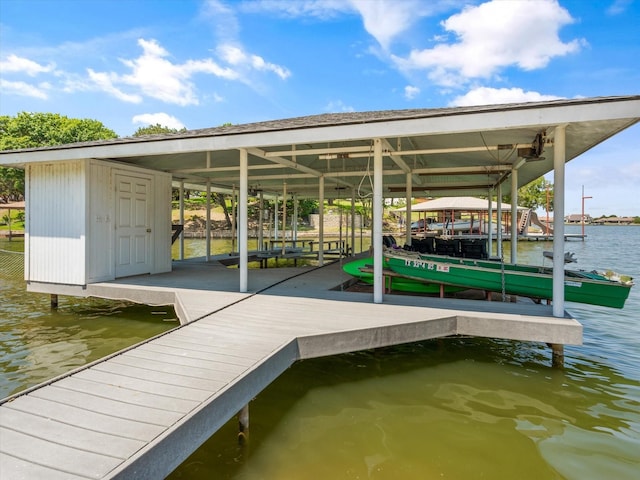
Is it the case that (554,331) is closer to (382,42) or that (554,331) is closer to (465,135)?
(465,135)

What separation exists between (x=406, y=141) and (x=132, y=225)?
19.1 ft

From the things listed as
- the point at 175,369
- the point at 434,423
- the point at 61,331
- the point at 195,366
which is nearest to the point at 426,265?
the point at 434,423

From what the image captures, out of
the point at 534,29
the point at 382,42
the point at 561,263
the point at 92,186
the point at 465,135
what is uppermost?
the point at 382,42

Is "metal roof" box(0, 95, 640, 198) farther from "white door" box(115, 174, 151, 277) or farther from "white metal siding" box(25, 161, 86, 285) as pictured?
"white door" box(115, 174, 151, 277)

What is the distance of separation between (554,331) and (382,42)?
1282 cm

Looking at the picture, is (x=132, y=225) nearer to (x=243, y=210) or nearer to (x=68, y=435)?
(x=243, y=210)

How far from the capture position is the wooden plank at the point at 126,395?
235 cm

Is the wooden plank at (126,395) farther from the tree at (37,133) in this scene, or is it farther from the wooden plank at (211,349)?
the tree at (37,133)

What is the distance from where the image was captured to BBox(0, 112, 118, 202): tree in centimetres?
2847

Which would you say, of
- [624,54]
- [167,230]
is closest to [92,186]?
[167,230]

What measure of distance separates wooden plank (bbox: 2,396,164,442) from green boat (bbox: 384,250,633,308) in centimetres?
473

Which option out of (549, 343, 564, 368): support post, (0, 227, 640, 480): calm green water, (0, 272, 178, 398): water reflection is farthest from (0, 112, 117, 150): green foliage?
(549, 343, 564, 368): support post

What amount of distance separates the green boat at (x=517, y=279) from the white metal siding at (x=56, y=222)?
5637 mm

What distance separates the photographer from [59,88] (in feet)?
67.9
